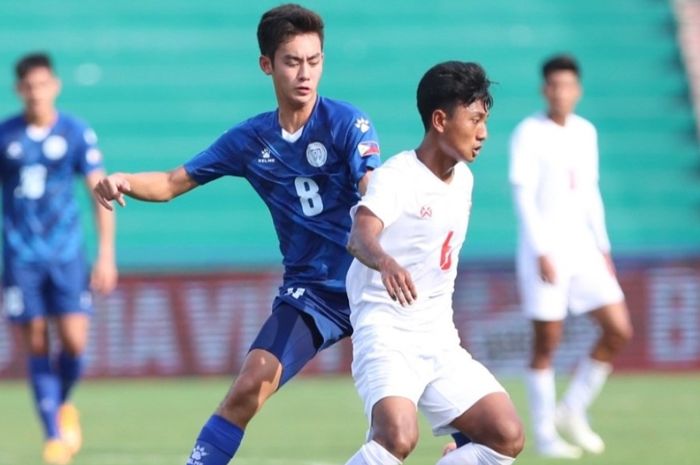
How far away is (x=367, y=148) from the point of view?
23.0ft

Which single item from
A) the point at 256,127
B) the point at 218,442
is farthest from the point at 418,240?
the point at 218,442

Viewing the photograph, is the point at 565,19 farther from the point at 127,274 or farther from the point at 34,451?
the point at 34,451

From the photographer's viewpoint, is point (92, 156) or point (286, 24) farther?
point (92, 156)

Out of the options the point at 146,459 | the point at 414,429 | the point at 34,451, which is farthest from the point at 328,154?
the point at 34,451

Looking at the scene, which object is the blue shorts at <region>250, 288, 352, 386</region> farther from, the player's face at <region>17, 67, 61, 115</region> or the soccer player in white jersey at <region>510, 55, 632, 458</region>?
the player's face at <region>17, 67, 61, 115</region>

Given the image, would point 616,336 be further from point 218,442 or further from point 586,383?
point 218,442

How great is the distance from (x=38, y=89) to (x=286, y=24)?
4111 millimetres

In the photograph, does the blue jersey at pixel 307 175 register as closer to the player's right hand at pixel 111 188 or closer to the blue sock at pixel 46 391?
the player's right hand at pixel 111 188

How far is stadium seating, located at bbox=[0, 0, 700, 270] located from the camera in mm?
19859

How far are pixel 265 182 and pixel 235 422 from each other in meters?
1.09

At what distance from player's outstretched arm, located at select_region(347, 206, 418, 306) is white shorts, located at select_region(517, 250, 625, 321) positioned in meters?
4.27

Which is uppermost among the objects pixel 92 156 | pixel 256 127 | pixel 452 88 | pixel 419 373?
pixel 452 88

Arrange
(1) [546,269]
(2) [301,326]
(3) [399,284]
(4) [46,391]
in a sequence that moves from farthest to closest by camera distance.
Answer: (4) [46,391], (1) [546,269], (2) [301,326], (3) [399,284]

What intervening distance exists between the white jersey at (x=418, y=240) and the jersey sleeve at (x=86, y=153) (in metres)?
4.48
